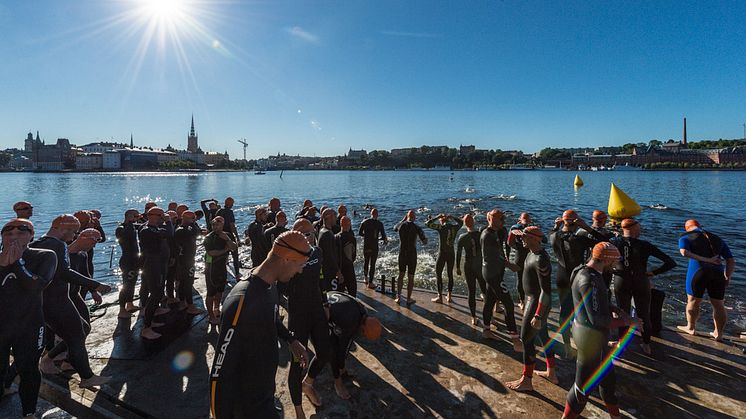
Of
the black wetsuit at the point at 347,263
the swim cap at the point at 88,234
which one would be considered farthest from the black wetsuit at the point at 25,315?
the black wetsuit at the point at 347,263

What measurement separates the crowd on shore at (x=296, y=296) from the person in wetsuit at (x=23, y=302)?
1 cm

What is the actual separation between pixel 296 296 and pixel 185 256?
4027 mm

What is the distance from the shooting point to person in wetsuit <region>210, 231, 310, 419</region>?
2.29 metres

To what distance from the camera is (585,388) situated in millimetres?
3445

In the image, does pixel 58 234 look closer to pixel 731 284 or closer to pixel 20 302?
pixel 20 302

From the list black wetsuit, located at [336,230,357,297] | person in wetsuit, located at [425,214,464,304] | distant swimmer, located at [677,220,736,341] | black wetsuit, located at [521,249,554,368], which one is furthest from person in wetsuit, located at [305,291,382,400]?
distant swimmer, located at [677,220,736,341]

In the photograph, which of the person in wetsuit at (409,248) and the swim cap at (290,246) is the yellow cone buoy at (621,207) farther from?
the swim cap at (290,246)

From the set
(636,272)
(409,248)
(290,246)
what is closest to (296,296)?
(290,246)

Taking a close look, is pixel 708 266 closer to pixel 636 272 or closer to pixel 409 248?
pixel 636 272

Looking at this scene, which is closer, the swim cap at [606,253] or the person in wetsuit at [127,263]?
the swim cap at [606,253]

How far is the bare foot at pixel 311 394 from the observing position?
160 inches

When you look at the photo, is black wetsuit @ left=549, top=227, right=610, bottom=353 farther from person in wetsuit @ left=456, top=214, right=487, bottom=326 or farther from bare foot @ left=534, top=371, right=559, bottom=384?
bare foot @ left=534, top=371, right=559, bottom=384

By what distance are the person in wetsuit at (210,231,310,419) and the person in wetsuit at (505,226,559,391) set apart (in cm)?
337

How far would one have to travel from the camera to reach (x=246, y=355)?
2396 millimetres
